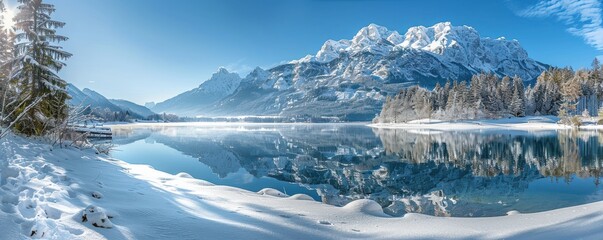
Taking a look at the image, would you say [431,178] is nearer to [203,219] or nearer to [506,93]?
[203,219]

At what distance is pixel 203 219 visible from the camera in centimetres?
732

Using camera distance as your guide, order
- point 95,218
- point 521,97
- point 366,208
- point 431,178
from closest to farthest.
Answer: point 95,218, point 366,208, point 431,178, point 521,97

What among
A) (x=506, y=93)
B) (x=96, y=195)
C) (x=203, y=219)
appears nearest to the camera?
(x=203, y=219)

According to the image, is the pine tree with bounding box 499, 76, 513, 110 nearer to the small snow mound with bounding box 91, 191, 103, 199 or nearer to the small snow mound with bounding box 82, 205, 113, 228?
the small snow mound with bounding box 91, 191, 103, 199

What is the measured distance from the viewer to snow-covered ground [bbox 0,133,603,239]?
5.36 meters

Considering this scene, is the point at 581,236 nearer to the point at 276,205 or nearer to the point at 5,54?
the point at 276,205

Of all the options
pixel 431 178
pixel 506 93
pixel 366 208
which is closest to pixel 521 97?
pixel 506 93

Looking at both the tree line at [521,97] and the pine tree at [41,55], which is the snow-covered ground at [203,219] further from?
the tree line at [521,97]

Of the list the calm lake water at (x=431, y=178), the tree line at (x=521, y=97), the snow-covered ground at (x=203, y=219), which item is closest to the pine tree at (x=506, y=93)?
the tree line at (x=521, y=97)

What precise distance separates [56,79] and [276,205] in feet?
65.8

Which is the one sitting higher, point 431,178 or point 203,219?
point 203,219

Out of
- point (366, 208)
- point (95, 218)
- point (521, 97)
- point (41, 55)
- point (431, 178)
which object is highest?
point (521, 97)

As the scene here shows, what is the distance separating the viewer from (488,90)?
10006 centimetres

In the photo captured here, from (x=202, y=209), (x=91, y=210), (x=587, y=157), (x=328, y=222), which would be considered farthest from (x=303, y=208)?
(x=587, y=157)
